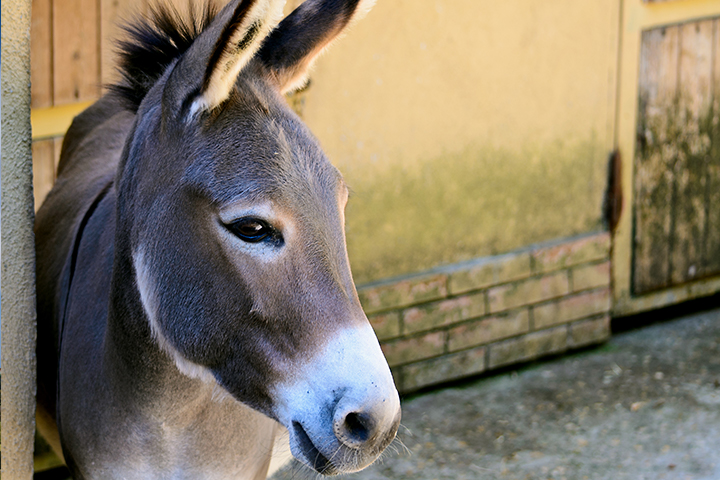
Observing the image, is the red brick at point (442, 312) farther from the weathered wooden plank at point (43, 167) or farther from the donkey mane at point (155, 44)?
the donkey mane at point (155, 44)

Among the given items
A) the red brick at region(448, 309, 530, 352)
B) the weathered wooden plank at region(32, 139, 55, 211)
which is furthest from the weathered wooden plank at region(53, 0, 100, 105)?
the red brick at region(448, 309, 530, 352)

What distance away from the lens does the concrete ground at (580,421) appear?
3469 mm

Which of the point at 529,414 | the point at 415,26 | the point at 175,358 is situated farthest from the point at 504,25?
the point at 175,358

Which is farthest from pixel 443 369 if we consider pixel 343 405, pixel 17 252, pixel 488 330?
pixel 343 405

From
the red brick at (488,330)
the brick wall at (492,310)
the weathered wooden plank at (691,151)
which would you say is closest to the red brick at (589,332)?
the brick wall at (492,310)

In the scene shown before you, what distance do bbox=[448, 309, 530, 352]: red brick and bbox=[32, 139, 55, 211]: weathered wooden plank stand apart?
219 centimetres

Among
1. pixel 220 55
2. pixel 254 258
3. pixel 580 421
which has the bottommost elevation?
pixel 580 421

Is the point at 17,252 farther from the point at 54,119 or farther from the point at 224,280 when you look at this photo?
the point at 54,119

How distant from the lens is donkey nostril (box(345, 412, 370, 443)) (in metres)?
1.46

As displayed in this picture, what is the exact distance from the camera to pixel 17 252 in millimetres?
1890

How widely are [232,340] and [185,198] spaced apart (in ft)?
1.01

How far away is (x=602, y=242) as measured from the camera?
4656 millimetres

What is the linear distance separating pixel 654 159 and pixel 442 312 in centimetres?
176

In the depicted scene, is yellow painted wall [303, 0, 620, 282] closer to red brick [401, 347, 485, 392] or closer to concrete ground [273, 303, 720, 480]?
red brick [401, 347, 485, 392]
